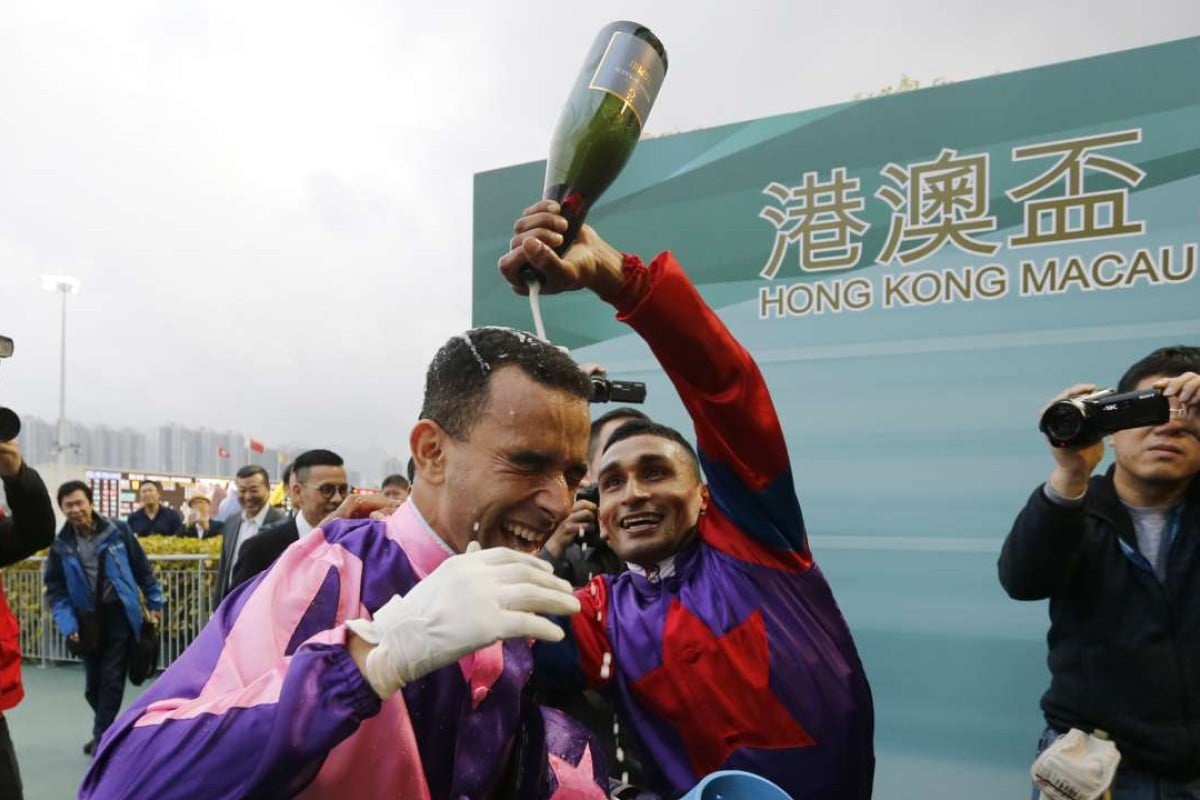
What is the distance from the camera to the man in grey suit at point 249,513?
5289 millimetres

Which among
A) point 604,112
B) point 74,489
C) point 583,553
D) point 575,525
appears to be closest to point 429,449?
point 604,112

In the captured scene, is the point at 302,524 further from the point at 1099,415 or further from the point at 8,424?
the point at 1099,415

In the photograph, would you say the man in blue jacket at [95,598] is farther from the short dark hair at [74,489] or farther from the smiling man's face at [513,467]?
the smiling man's face at [513,467]

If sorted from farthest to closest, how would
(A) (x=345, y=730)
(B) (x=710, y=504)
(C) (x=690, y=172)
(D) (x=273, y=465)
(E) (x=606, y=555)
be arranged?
(D) (x=273, y=465) < (C) (x=690, y=172) < (E) (x=606, y=555) < (B) (x=710, y=504) < (A) (x=345, y=730)

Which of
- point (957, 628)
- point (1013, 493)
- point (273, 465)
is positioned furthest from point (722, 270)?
point (273, 465)

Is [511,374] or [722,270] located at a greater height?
[722,270]

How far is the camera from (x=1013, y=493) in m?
3.48

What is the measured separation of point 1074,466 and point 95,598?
5495 mm

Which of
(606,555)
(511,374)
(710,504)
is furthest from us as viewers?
(606,555)

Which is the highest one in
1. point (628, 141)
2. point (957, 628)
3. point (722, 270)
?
point (722, 270)

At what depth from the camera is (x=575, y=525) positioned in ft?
8.52

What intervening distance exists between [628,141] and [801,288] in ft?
8.61

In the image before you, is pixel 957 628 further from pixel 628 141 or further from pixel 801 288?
pixel 628 141

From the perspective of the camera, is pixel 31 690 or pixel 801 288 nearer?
pixel 801 288
